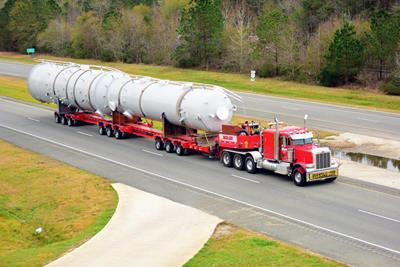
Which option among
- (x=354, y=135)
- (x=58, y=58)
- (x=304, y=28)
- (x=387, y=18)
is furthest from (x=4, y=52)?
(x=354, y=135)

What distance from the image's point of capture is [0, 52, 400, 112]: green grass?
54.4 m

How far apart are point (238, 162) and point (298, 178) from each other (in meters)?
3.87

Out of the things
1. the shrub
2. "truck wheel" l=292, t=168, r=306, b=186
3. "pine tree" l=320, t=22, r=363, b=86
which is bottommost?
"truck wheel" l=292, t=168, r=306, b=186

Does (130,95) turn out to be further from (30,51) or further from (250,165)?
(30,51)

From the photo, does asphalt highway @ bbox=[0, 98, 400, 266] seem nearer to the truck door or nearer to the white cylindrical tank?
the truck door

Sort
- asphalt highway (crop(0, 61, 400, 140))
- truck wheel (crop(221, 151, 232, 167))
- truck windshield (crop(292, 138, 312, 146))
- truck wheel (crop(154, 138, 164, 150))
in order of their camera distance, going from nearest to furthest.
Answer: truck windshield (crop(292, 138, 312, 146)) < truck wheel (crop(221, 151, 232, 167)) < truck wheel (crop(154, 138, 164, 150)) < asphalt highway (crop(0, 61, 400, 140))

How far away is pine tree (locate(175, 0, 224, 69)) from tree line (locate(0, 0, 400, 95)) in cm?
12

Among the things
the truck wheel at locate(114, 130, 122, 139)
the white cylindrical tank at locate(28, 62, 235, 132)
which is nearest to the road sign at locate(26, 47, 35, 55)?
the white cylindrical tank at locate(28, 62, 235, 132)

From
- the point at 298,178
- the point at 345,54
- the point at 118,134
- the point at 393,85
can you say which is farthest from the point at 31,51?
the point at 298,178

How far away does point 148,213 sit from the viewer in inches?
928

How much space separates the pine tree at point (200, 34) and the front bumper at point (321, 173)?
51196mm

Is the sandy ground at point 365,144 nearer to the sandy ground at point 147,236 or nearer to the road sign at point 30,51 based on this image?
the sandy ground at point 147,236

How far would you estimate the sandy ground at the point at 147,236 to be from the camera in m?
18.9

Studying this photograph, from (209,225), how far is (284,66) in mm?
48257
